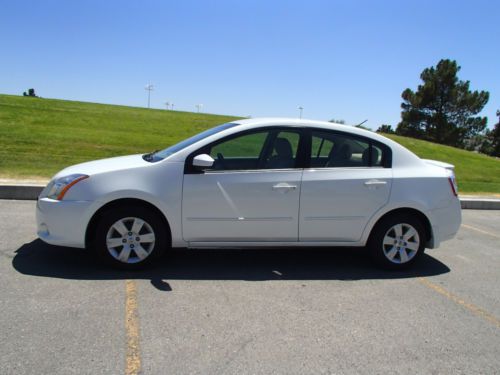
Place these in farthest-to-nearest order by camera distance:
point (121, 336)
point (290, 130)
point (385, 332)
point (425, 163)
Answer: point (425, 163)
point (290, 130)
point (385, 332)
point (121, 336)

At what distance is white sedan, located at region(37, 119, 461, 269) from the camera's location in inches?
169

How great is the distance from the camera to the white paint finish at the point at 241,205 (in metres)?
4.39

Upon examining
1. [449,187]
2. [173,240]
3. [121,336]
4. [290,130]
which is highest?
[290,130]

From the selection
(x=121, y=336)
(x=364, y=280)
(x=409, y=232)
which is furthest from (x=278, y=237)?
(x=121, y=336)

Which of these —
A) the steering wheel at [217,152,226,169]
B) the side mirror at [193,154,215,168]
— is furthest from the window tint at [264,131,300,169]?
the side mirror at [193,154,215,168]

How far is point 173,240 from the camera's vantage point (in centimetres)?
444

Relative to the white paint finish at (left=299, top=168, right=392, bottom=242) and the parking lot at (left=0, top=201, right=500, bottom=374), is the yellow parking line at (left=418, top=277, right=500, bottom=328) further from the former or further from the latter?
the white paint finish at (left=299, top=168, right=392, bottom=242)

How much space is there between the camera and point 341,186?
4648 mm

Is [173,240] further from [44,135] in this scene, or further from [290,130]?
[44,135]

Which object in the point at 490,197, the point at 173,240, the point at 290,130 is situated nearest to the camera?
the point at 173,240

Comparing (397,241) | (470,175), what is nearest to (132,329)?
(397,241)

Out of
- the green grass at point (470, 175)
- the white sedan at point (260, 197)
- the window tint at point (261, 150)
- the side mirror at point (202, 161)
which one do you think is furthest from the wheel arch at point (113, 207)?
the green grass at point (470, 175)

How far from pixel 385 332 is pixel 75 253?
338 centimetres

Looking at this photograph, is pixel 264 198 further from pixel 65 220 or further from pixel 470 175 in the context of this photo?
pixel 470 175
